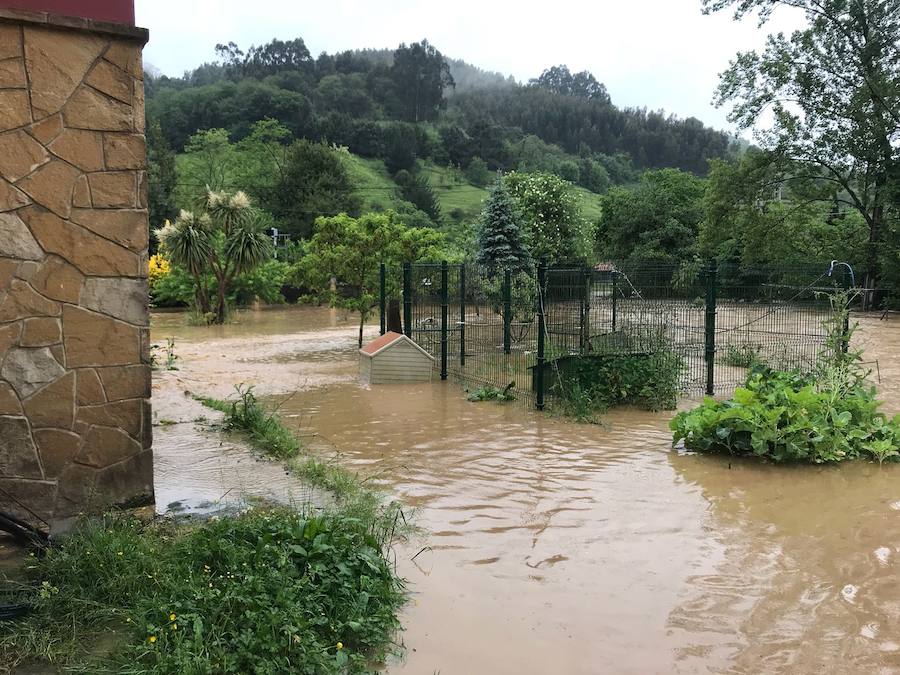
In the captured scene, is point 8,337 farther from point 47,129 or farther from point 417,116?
point 417,116

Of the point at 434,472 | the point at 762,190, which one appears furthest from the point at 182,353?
the point at 762,190

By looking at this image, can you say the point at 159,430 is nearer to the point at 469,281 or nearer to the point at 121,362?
the point at 121,362

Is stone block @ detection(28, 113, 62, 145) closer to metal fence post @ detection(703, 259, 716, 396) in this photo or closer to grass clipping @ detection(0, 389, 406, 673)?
grass clipping @ detection(0, 389, 406, 673)

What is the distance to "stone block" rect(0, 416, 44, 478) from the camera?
175 inches

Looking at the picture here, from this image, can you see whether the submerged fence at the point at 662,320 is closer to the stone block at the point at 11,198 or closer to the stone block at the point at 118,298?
the stone block at the point at 118,298

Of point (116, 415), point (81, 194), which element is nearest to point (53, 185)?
point (81, 194)

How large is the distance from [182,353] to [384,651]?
14.2 metres

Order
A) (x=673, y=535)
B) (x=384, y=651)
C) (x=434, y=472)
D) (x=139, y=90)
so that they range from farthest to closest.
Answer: (x=434, y=472) < (x=673, y=535) < (x=139, y=90) < (x=384, y=651)

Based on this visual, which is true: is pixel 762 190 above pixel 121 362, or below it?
above

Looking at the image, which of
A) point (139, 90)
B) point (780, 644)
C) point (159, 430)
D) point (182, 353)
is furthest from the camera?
point (182, 353)

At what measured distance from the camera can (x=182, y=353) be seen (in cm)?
1692

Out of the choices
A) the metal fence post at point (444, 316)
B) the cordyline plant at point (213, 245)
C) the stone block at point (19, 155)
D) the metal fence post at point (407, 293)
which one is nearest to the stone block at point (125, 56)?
the stone block at point (19, 155)

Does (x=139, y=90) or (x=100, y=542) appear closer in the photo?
(x=100, y=542)

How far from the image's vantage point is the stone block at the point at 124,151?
4.66m
